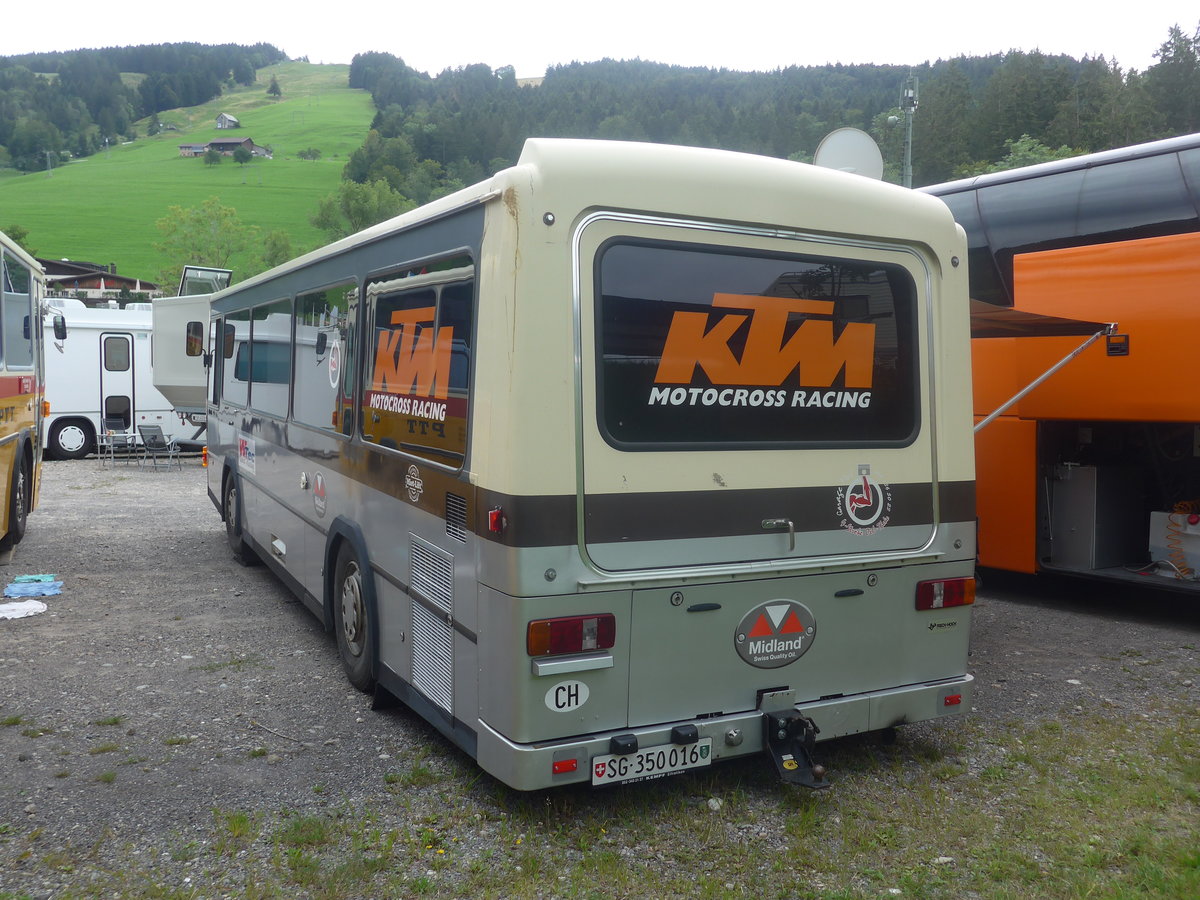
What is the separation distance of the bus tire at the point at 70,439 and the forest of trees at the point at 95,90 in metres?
99.7

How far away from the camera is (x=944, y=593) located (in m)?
4.55

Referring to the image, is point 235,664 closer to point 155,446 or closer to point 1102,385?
point 1102,385

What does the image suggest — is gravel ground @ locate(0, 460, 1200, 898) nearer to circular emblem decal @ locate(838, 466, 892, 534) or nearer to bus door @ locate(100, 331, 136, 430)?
circular emblem decal @ locate(838, 466, 892, 534)

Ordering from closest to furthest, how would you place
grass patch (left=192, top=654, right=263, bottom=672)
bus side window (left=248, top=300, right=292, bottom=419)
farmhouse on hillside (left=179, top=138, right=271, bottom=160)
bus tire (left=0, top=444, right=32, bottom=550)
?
grass patch (left=192, top=654, right=263, bottom=672), bus side window (left=248, top=300, right=292, bottom=419), bus tire (left=0, top=444, right=32, bottom=550), farmhouse on hillside (left=179, top=138, right=271, bottom=160)

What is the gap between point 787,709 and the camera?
13.8 ft

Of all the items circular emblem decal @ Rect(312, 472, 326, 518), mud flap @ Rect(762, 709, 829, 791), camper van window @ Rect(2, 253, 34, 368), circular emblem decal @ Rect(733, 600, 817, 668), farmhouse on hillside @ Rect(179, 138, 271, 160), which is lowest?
mud flap @ Rect(762, 709, 829, 791)

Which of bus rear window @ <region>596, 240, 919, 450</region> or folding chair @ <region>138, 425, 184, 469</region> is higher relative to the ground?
bus rear window @ <region>596, 240, 919, 450</region>

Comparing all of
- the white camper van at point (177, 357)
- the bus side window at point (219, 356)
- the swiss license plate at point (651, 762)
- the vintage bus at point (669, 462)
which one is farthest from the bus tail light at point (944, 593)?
the white camper van at point (177, 357)

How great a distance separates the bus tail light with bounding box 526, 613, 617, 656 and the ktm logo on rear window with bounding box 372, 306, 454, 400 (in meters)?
1.14

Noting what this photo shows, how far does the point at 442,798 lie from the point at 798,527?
1.92 metres

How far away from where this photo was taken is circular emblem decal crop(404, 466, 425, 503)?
14.7ft

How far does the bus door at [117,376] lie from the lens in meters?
19.6

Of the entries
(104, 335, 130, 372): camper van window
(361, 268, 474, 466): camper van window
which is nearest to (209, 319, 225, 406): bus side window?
(361, 268, 474, 466): camper van window

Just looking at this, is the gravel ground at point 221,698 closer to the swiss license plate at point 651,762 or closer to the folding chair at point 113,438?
the swiss license plate at point 651,762
